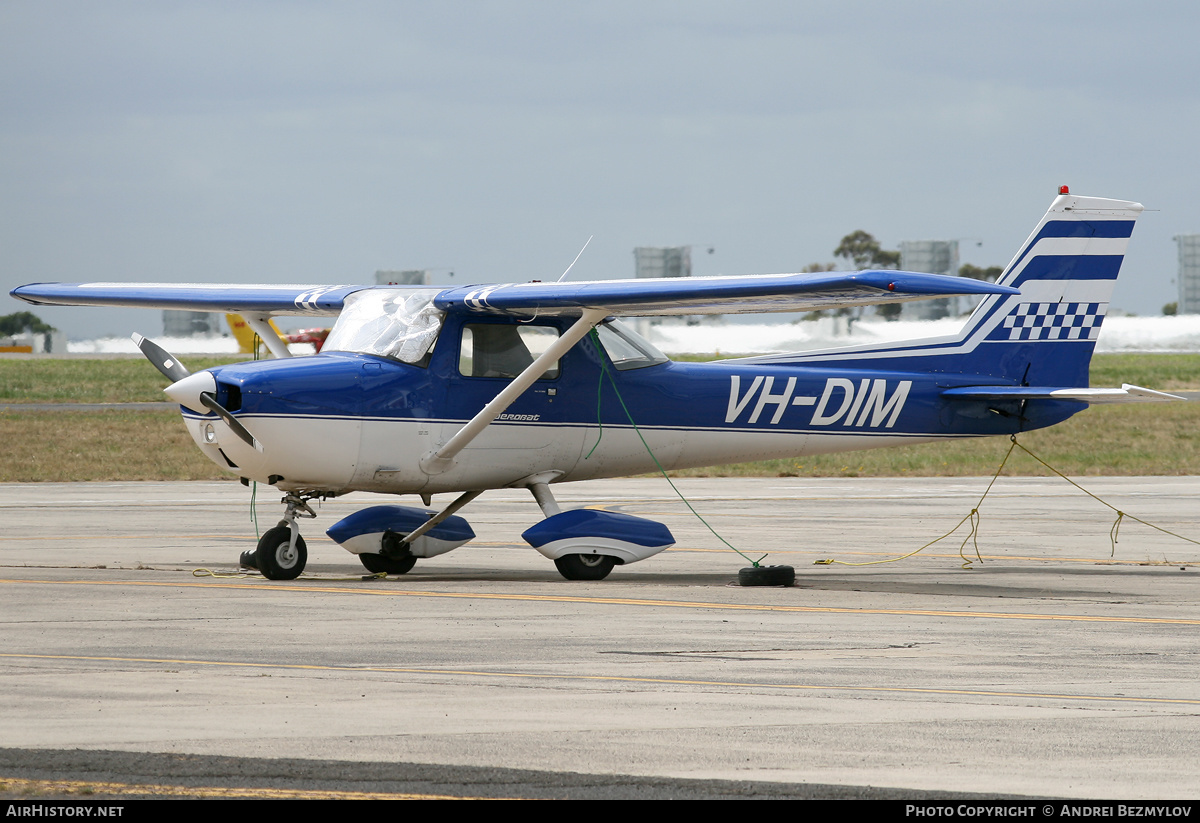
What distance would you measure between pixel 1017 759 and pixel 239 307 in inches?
414

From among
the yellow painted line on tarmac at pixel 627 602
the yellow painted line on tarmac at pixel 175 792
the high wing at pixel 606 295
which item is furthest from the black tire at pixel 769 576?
the yellow painted line on tarmac at pixel 175 792

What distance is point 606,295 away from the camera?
11805 mm

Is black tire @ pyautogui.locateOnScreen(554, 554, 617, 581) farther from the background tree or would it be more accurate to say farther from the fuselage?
the background tree

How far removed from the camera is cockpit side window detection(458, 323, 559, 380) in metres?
12.6

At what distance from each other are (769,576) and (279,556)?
394 cm

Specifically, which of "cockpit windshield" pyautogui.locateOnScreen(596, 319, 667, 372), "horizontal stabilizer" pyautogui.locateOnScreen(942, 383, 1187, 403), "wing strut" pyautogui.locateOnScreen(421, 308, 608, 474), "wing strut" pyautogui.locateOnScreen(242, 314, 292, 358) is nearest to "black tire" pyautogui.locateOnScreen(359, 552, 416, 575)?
"wing strut" pyautogui.locateOnScreen(421, 308, 608, 474)

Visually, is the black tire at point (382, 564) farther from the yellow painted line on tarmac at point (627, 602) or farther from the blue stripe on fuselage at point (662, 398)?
the blue stripe on fuselage at point (662, 398)

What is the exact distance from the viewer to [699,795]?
5.25 meters

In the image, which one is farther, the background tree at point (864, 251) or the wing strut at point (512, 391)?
the background tree at point (864, 251)

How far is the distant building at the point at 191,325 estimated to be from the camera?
98787mm

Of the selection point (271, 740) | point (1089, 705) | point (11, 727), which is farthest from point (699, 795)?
point (11, 727)

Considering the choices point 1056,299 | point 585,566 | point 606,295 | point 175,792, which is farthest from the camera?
point 1056,299

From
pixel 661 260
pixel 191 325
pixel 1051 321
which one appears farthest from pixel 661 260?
pixel 1051 321

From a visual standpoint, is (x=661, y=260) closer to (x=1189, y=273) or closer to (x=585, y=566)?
(x=1189, y=273)
